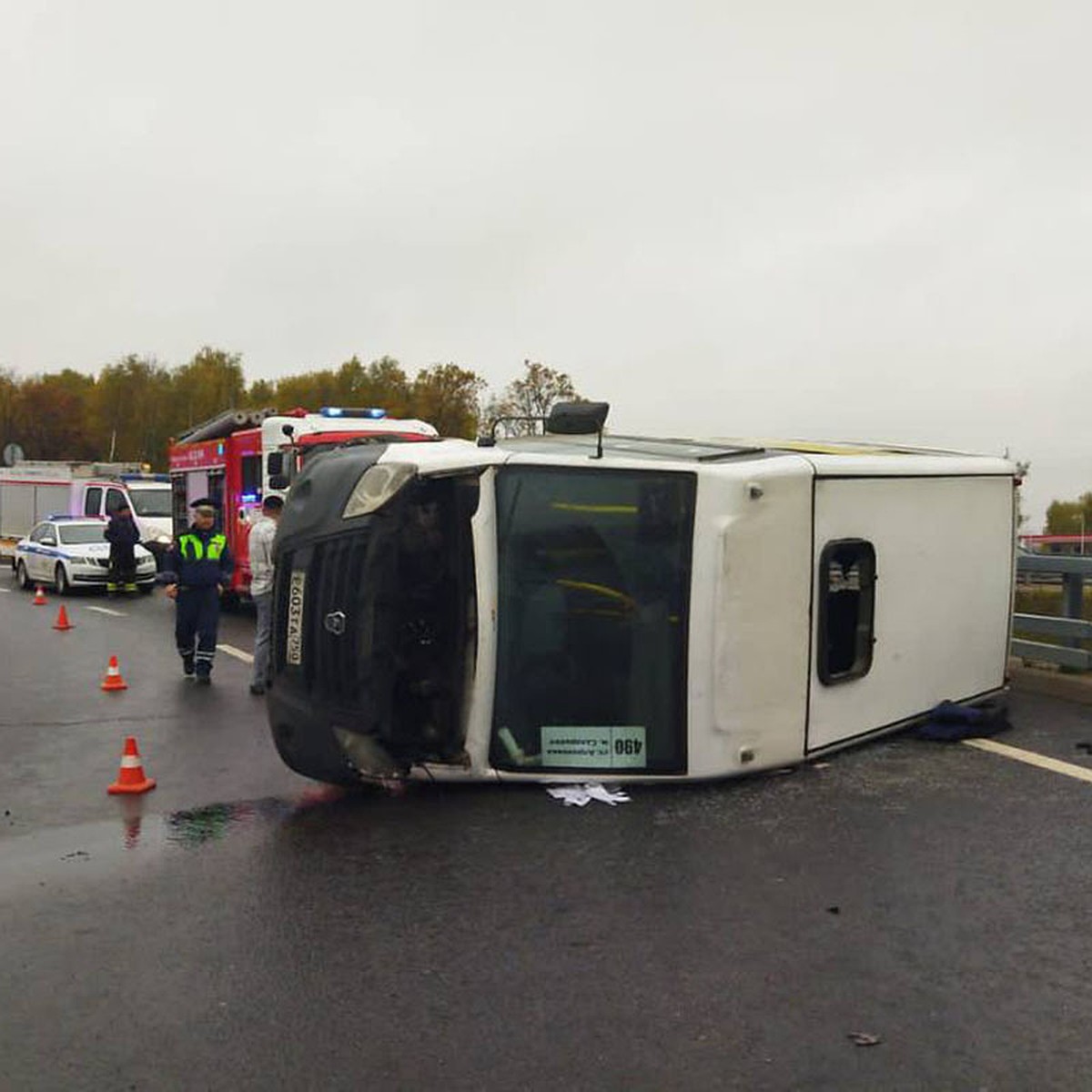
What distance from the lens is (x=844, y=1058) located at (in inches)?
136

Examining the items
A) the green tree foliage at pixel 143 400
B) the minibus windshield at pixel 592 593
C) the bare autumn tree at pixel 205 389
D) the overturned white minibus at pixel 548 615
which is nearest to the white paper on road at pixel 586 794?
the overturned white minibus at pixel 548 615

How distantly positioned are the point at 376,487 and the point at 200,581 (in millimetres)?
5199

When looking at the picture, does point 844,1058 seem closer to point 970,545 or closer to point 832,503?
point 832,503

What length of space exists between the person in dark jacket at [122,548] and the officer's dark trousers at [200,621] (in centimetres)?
985

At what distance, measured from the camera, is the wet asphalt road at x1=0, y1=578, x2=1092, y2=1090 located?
3473mm

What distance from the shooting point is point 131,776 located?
6750mm

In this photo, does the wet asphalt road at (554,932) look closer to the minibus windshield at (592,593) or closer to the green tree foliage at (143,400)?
the minibus windshield at (592,593)

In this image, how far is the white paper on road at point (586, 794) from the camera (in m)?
6.08

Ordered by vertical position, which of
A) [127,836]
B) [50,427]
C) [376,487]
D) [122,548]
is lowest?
[127,836]

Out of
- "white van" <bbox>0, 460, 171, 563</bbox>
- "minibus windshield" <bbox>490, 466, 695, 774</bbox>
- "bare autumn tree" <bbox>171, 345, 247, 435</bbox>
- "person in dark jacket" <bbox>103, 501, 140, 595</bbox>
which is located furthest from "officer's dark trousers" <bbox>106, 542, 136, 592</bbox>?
"bare autumn tree" <bbox>171, 345, 247, 435</bbox>

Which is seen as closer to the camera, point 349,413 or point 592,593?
point 592,593

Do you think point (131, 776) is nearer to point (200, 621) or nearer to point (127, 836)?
point (127, 836)

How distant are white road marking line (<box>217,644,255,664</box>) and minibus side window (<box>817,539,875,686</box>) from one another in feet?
23.4

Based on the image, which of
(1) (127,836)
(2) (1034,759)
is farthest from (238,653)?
(2) (1034,759)
